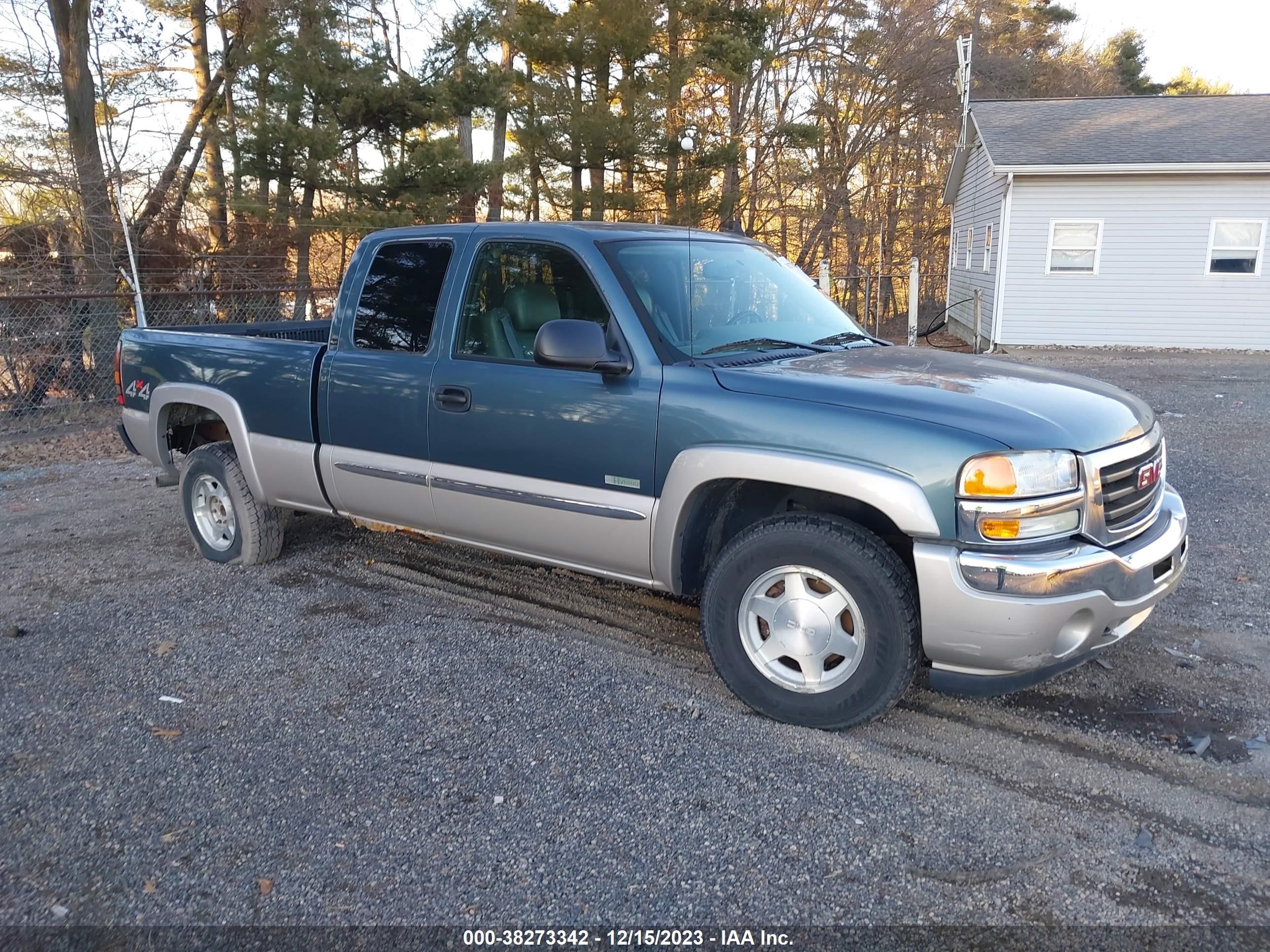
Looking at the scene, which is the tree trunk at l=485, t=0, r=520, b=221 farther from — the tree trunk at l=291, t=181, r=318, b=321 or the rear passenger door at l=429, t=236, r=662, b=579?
the rear passenger door at l=429, t=236, r=662, b=579

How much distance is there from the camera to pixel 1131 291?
17.5 metres

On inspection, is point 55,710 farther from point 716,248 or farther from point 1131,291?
point 1131,291

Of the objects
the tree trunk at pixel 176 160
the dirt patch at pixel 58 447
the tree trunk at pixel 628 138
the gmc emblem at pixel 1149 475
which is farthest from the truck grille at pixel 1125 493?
the tree trunk at pixel 628 138

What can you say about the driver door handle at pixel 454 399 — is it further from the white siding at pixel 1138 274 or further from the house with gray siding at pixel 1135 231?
the white siding at pixel 1138 274

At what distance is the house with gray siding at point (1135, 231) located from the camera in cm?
1681

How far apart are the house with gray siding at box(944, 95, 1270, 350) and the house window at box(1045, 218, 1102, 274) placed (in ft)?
0.07

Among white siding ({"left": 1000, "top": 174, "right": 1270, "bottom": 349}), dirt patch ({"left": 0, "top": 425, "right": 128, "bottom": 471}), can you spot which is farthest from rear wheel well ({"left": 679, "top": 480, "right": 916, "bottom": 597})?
white siding ({"left": 1000, "top": 174, "right": 1270, "bottom": 349})

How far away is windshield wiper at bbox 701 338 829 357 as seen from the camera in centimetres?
401

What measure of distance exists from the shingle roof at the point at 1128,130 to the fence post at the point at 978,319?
3.09 meters

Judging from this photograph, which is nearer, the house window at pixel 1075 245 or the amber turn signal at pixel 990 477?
the amber turn signal at pixel 990 477

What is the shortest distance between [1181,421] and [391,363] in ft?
28.3

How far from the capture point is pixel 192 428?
20.0 feet

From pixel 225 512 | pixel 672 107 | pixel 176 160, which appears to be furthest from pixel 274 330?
pixel 672 107

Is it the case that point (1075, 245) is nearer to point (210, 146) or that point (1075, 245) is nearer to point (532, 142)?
point (532, 142)
